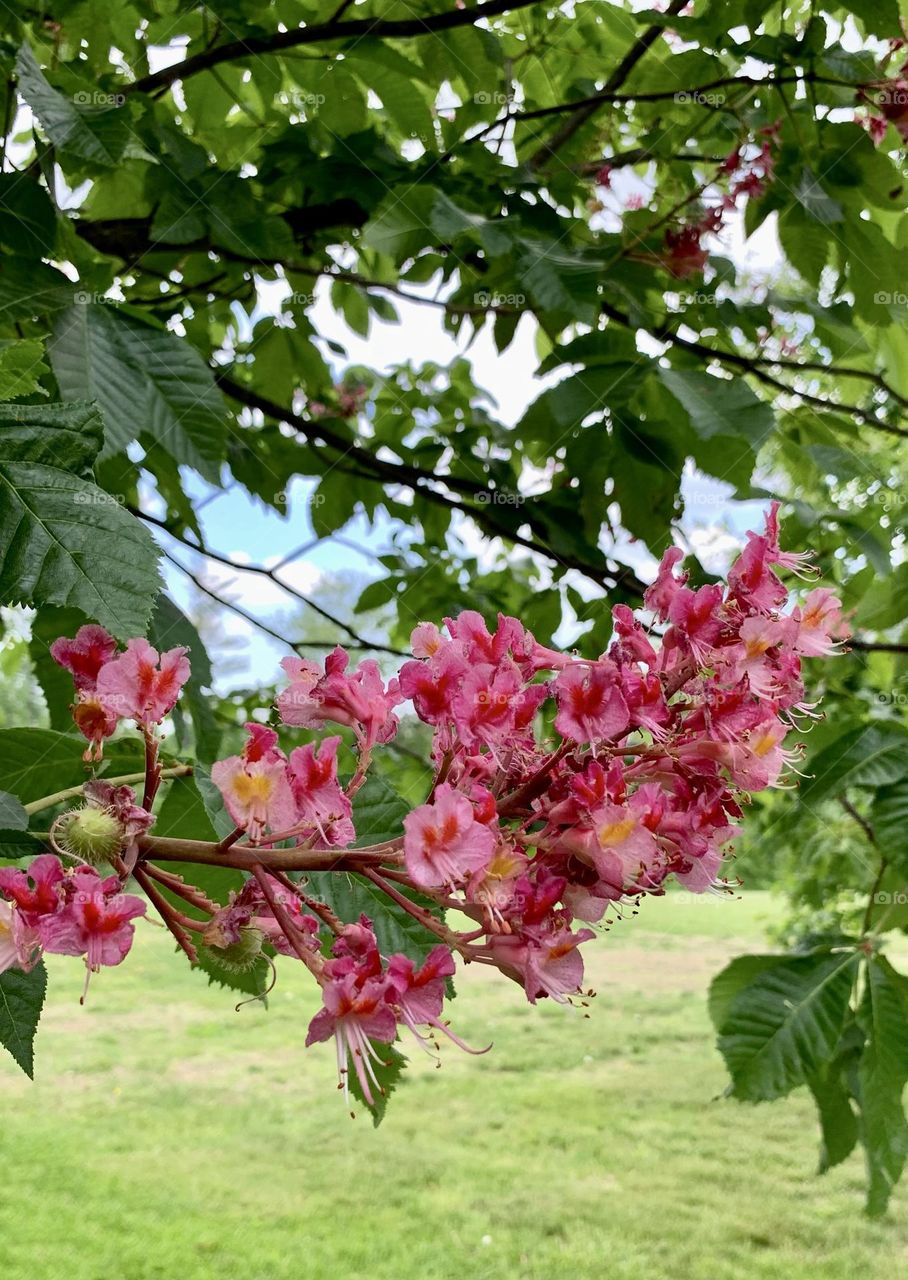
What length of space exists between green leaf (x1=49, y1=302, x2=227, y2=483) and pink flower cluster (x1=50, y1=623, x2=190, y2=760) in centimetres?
24

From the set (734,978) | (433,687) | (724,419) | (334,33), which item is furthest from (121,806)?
(734,978)

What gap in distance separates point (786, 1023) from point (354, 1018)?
84 centimetres

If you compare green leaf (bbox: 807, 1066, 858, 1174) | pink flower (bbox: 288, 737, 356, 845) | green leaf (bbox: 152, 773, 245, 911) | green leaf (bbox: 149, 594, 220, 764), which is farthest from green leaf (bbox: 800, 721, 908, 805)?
pink flower (bbox: 288, 737, 356, 845)

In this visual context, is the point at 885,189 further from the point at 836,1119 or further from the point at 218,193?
the point at 836,1119

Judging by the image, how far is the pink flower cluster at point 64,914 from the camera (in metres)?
0.36

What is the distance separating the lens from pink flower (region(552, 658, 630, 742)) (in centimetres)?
39

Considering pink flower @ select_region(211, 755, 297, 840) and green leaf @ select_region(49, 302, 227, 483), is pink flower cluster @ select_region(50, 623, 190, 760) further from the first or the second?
green leaf @ select_region(49, 302, 227, 483)

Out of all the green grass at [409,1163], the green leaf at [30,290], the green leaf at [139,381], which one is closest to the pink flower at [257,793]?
the green leaf at [139,381]

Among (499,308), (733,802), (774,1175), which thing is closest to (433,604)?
(499,308)

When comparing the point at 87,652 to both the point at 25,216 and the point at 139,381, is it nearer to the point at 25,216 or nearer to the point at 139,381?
the point at 139,381

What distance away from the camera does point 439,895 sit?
372 mm

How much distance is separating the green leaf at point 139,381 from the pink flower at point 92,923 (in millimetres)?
344

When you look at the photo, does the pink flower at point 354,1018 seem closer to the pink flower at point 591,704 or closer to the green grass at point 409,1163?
the pink flower at point 591,704

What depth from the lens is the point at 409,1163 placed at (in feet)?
10.6
